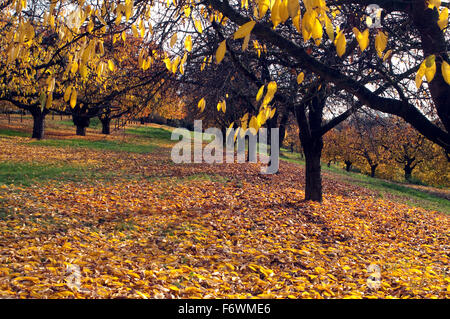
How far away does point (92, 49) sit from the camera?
8.13ft

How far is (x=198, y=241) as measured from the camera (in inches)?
226

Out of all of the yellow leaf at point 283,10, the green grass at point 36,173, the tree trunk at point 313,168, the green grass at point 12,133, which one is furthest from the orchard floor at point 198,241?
the green grass at point 12,133

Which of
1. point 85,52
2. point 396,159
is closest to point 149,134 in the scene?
point 396,159

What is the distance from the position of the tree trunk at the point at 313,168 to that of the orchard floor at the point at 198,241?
40cm

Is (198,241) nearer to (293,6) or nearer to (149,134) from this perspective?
(293,6)

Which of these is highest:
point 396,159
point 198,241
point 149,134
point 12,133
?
point 149,134

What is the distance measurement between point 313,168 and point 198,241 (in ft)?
16.0

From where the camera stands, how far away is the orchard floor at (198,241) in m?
3.97

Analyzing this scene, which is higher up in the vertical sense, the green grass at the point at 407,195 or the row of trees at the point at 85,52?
the row of trees at the point at 85,52

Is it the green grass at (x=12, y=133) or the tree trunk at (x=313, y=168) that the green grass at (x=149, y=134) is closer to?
the green grass at (x=12, y=133)
